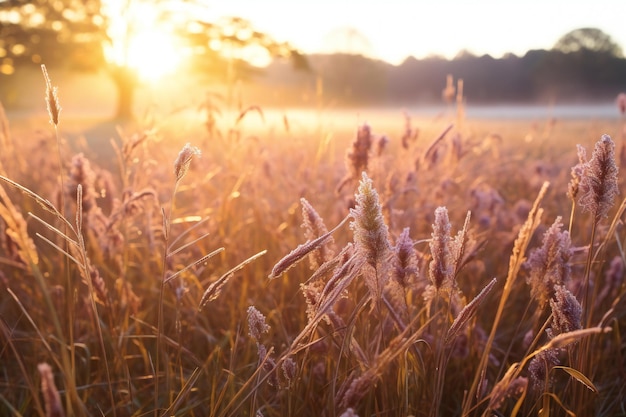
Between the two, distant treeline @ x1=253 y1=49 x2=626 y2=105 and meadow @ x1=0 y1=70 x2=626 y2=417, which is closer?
meadow @ x1=0 y1=70 x2=626 y2=417

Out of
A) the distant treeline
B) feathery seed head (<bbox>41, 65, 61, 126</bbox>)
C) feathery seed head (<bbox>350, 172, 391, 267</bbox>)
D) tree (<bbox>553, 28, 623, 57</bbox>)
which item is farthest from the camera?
tree (<bbox>553, 28, 623, 57</bbox>)

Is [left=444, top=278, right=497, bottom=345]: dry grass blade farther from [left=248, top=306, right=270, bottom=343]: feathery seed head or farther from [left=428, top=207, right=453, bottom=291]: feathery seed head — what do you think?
[left=248, top=306, right=270, bottom=343]: feathery seed head

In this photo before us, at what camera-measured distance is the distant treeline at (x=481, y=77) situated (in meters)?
41.8

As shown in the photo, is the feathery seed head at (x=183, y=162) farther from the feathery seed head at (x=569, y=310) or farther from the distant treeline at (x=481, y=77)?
the distant treeline at (x=481, y=77)

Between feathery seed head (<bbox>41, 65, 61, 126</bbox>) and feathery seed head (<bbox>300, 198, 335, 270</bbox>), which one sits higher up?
feathery seed head (<bbox>41, 65, 61, 126</bbox>)

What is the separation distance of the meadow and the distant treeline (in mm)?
33442

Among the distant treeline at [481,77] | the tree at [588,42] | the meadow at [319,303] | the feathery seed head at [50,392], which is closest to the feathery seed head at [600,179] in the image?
the meadow at [319,303]

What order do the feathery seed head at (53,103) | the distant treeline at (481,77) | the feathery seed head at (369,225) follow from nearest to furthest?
the feathery seed head at (369,225), the feathery seed head at (53,103), the distant treeline at (481,77)

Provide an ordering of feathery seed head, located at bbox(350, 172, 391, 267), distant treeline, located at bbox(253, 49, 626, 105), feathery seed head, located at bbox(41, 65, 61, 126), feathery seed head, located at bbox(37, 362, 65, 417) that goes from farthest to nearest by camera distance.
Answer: distant treeline, located at bbox(253, 49, 626, 105)
feathery seed head, located at bbox(41, 65, 61, 126)
feathery seed head, located at bbox(350, 172, 391, 267)
feathery seed head, located at bbox(37, 362, 65, 417)

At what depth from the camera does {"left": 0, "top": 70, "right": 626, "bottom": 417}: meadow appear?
2.91 feet

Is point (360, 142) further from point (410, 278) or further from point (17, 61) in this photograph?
point (17, 61)

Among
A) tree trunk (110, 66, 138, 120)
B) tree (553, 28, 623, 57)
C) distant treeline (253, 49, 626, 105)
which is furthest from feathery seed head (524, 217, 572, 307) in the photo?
tree (553, 28, 623, 57)

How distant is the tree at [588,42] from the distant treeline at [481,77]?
423 mm

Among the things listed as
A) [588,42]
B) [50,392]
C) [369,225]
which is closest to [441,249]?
[369,225]
